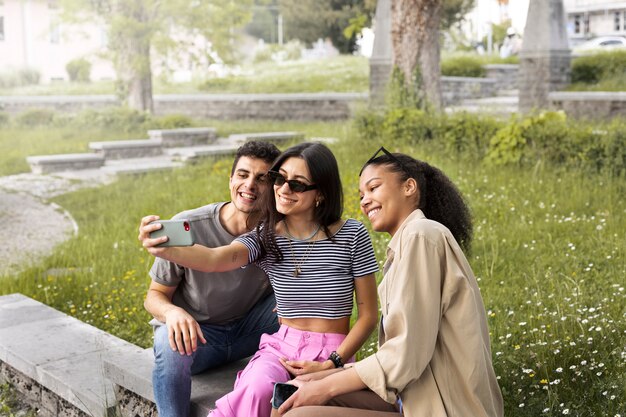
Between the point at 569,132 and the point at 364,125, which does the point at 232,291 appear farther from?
the point at 364,125

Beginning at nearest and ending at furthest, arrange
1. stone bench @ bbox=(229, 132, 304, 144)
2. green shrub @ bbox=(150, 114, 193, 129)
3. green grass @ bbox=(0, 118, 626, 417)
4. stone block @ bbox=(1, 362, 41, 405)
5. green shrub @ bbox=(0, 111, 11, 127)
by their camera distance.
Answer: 1. green grass @ bbox=(0, 118, 626, 417)
2. stone block @ bbox=(1, 362, 41, 405)
3. green shrub @ bbox=(0, 111, 11, 127)
4. green shrub @ bbox=(150, 114, 193, 129)
5. stone bench @ bbox=(229, 132, 304, 144)

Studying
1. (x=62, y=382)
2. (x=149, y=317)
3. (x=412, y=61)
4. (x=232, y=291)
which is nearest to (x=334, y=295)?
(x=232, y=291)

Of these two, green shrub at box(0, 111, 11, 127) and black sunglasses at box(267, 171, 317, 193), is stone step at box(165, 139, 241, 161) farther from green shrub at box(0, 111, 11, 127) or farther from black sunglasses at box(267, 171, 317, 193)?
black sunglasses at box(267, 171, 317, 193)

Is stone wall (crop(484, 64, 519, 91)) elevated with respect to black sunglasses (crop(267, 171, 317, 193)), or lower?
elevated

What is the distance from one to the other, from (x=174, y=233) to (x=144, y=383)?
962 millimetres

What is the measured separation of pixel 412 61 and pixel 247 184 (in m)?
7.85

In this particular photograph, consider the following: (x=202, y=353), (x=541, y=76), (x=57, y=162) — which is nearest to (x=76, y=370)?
(x=202, y=353)

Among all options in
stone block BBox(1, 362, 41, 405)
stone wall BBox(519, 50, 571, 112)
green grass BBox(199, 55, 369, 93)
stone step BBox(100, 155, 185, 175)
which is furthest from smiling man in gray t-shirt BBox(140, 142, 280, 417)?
stone wall BBox(519, 50, 571, 112)

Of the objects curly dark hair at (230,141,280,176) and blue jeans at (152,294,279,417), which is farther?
curly dark hair at (230,141,280,176)

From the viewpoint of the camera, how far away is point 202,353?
309 cm

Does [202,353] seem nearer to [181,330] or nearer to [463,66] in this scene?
[181,330]

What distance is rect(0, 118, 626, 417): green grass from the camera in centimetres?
340

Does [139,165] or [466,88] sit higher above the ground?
[466,88]

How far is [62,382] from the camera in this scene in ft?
11.9
